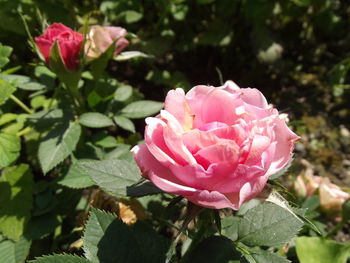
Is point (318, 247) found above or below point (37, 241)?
above

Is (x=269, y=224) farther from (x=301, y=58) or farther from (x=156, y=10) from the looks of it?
(x=301, y=58)

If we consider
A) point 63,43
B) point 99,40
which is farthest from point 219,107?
point 99,40

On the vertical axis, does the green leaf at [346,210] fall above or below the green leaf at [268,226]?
below

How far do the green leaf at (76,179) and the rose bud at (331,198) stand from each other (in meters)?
0.65

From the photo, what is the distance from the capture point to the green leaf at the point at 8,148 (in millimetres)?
1017

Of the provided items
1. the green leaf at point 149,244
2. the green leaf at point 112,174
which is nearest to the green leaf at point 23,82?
the green leaf at point 112,174

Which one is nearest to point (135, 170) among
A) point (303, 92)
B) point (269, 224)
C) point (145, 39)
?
point (269, 224)

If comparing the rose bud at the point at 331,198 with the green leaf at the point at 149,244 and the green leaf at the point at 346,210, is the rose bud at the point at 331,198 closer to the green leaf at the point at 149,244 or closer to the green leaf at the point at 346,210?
the green leaf at the point at 346,210

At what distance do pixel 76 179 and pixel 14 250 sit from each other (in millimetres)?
248

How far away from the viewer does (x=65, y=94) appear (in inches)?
52.0

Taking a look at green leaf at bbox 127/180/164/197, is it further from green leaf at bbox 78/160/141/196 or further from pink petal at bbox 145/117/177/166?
pink petal at bbox 145/117/177/166

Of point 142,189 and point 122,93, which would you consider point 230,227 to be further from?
point 122,93

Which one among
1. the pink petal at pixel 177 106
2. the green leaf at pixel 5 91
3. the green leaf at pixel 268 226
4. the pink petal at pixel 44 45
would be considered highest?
the pink petal at pixel 177 106

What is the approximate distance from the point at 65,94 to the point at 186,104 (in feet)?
2.61
